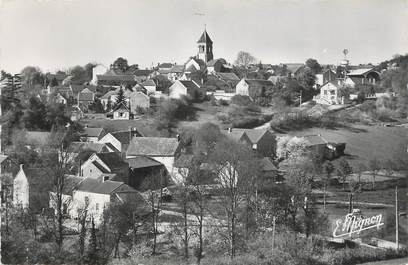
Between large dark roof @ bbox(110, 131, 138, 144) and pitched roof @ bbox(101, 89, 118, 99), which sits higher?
pitched roof @ bbox(101, 89, 118, 99)

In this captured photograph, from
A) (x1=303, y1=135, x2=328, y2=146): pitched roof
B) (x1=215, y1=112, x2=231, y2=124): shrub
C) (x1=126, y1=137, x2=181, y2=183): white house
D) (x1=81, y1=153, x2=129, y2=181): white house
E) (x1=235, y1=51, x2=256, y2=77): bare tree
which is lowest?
(x1=81, y1=153, x2=129, y2=181): white house

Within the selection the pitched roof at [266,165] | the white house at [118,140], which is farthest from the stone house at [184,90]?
the pitched roof at [266,165]

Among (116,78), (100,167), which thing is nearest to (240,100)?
(116,78)

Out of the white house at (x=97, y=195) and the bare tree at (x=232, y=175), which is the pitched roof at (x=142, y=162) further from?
the white house at (x=97, y=195)

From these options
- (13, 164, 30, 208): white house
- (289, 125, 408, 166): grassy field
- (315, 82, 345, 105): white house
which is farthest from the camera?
(315, 82, 345, 105): white house

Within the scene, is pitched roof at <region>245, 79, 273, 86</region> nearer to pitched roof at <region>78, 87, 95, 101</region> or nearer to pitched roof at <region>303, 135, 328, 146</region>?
pitched roof at <region>303, 135, 328, 146</region>

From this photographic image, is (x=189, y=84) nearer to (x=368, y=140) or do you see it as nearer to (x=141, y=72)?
(x=141, y=72)

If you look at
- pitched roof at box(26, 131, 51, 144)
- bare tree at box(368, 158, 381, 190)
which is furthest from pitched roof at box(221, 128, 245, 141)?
pitched roof at box(26, 131, 51, 144)
